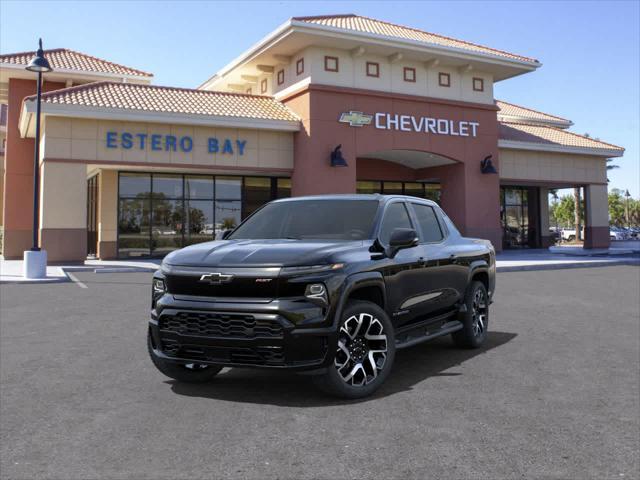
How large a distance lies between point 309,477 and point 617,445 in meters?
2.17

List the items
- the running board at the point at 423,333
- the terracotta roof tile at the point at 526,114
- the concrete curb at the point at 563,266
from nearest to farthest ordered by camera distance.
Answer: the running board at the point at 423,333 → the concrete curb at the point at 563,266 → the terracotta roof tile at the point at 526,114

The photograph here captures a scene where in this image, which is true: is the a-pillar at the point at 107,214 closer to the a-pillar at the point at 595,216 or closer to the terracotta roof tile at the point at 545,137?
the terracotta roof tile at the point at 545,137

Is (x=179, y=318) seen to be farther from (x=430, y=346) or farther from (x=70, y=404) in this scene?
(x=430, y=346)

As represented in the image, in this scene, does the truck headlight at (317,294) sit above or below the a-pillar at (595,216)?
below

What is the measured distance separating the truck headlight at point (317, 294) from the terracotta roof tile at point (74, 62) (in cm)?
2550

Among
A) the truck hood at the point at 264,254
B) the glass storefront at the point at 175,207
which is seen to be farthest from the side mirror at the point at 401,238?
the glass storefront at the point at 175,207

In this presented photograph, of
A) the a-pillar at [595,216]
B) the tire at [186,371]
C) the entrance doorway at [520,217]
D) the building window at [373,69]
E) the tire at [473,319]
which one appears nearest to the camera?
the tire at [186,371]

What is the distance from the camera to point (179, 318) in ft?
15.8

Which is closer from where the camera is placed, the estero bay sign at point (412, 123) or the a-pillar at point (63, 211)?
the a-pillar at point (63, 211)

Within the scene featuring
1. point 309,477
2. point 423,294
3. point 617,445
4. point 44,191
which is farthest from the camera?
point 44,191

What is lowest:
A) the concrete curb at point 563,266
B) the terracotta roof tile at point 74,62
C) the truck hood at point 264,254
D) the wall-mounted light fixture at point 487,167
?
the concrete curb at point 563,266

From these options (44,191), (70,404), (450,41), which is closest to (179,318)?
(70,404)

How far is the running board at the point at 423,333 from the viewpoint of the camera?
5652 millimetres

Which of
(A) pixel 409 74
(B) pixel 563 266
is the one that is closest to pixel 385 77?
(A) pixel 409 74
